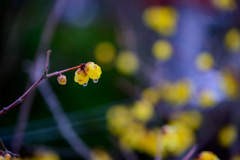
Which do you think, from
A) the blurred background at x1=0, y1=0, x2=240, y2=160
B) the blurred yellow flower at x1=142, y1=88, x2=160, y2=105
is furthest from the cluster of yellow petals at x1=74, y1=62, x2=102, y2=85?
the blurred yellow flower at x1=142, y1=88, x2=160, y2=105

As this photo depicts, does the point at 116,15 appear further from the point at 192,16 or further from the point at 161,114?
the point at 161,114

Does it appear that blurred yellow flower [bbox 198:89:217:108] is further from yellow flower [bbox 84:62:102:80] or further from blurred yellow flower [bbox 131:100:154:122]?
yellow flower [bbox 84:62:102:80]

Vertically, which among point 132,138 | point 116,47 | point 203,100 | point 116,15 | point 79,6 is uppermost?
point 79,6

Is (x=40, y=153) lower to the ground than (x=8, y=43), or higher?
lower

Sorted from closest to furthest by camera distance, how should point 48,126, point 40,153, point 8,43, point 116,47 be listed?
1. point 40,153
2. point 48,126
3. point 8,43
4. point 116,47

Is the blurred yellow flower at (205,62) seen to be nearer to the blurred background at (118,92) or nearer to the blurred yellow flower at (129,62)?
the blurred background at (118,92)

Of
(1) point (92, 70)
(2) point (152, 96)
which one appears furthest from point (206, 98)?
(1) point (92, 70)

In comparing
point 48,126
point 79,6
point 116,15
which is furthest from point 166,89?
point 79,6
